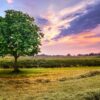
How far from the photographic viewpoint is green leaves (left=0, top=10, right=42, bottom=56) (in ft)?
227

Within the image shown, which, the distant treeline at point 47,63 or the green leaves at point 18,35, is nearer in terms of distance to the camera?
the green leaves at point 18,35

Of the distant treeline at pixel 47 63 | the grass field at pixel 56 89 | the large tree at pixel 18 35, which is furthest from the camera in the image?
the distant treeline at pixel 47 63

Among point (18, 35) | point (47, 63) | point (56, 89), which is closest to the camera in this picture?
point (56, 89)

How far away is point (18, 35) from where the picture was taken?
6881cm

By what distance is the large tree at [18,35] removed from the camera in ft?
227

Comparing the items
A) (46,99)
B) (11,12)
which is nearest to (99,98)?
A: (46,99)

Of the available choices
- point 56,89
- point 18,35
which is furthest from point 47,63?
point 56,89

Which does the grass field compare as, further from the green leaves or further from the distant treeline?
the distant treeline

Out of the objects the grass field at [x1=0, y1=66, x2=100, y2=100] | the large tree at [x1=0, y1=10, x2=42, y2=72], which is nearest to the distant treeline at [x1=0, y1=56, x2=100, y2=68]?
the large tree at [x1=0, y1=10, x2=42, y2=72]

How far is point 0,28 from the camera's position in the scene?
234ft

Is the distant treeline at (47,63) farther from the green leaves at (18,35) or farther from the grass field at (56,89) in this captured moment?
the grass field at (56,89)

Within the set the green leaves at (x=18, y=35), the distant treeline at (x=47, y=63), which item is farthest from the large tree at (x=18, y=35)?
the distant treeline at (x=47, y=63)

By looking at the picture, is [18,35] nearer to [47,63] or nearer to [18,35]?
[18,35]

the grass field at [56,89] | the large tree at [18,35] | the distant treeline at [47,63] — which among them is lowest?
the grass field at [56,89]
